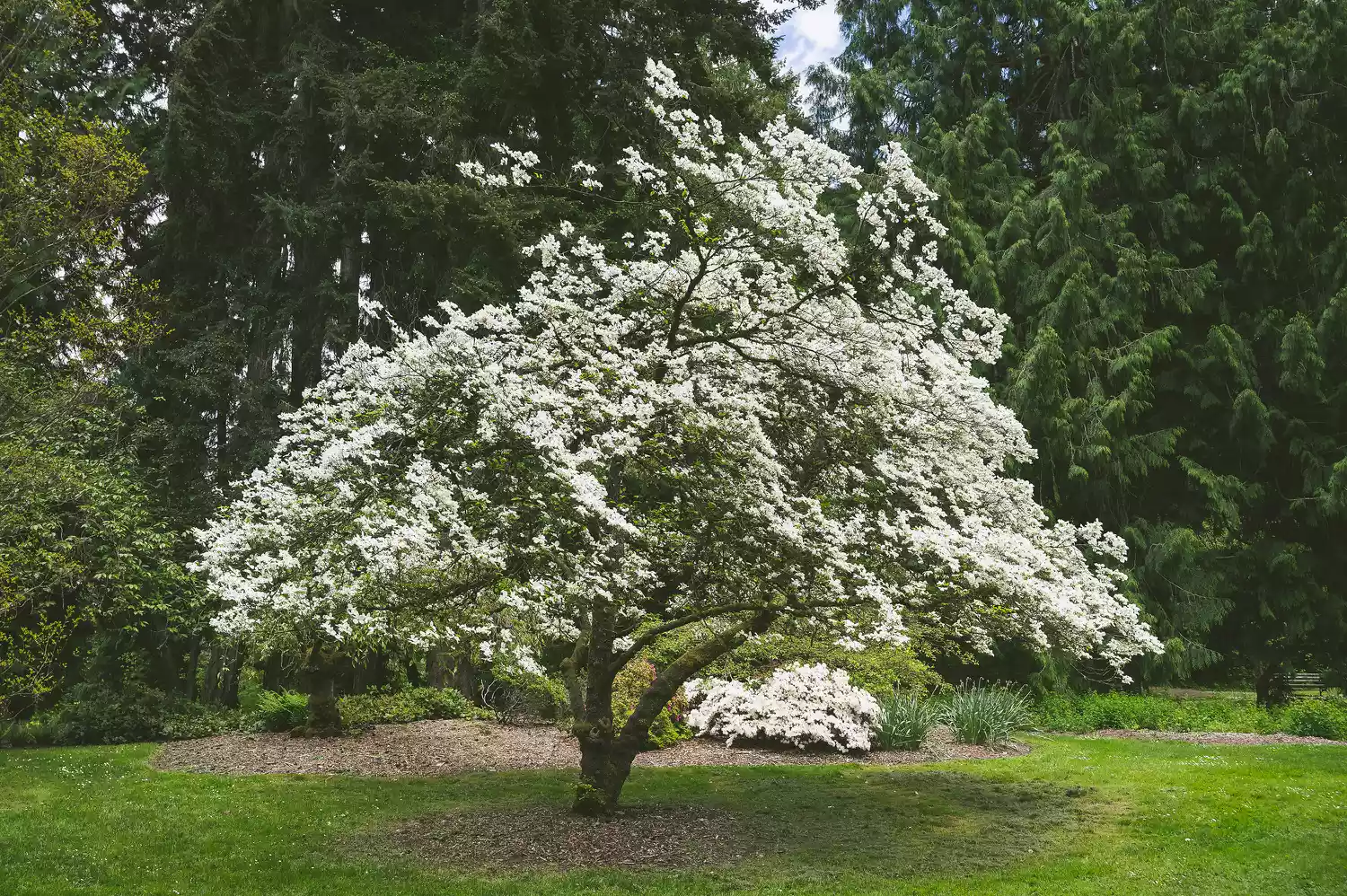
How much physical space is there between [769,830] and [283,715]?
27.9ft

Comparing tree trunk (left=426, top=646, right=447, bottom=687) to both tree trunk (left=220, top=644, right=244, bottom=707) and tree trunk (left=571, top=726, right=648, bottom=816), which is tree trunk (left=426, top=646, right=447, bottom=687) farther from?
tree trunk (left=571, top=726, right=648, bottom=816)

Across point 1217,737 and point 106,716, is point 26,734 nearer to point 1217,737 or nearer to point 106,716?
point 106,716

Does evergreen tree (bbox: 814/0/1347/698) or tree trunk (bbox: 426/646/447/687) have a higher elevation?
evergreen tree (bbox: 814/0/1347/698)

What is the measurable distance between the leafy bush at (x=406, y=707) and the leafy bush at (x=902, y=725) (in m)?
6.07

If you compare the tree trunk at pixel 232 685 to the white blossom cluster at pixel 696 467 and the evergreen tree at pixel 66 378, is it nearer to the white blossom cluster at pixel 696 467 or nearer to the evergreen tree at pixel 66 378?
the evergreen tree at pixel 66 378

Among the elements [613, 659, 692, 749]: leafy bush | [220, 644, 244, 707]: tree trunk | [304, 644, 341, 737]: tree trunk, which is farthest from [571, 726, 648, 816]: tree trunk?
[220, 644, 244, 707]: tree trunk

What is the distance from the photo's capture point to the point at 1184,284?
19359mm

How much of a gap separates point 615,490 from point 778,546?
5.79ft

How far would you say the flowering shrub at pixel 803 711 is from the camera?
1277 centimetres

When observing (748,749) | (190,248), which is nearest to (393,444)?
(748,749)

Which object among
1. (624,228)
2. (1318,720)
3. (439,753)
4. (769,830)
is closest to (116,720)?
(439,753)

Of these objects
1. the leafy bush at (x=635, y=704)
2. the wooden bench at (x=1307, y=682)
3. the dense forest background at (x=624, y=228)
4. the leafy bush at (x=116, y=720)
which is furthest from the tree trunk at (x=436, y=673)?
the wooden bench at (x=1307, y=682)

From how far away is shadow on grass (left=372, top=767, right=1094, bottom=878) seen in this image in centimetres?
720

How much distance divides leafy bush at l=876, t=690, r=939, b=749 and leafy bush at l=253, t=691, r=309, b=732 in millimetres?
7935
